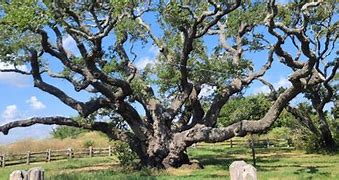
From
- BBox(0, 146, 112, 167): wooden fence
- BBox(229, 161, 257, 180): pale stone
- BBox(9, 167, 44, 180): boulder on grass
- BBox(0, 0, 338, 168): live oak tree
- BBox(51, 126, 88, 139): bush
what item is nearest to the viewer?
BBox(229, 161, 257, 180): pale stone

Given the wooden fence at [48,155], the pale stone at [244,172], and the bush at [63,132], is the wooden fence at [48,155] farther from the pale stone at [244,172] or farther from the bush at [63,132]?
the pale stone at [244,172]

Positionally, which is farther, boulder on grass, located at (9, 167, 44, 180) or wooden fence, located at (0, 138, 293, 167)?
wooden fence, located at (0, 138, 293, 167)

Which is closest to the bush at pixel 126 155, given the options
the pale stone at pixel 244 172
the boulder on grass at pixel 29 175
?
the boulder on grass at pixel 29 175

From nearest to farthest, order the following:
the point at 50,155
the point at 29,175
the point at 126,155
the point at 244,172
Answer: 1. the point at 244,172
2. the point at 29,175
3. the point at 126,155
4. the point at 50,155

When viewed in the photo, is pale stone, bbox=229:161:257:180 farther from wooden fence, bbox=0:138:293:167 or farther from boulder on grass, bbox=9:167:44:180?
wooden fence, bbox=0:138:293:167

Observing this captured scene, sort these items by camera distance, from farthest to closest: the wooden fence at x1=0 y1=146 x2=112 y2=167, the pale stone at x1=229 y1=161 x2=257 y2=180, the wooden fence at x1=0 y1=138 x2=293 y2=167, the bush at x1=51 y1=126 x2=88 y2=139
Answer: the bush at x1=51 y1=126 x2=88 y2=139, the wooden fence at x1=0 y1=138 x2=293 y2=167, the wooden fence at x1=0 y1=146 x2=112 y2=167, the pale stone at x1=229 y1=161 x2=257 y2=180

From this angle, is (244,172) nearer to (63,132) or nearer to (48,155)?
(48,155)

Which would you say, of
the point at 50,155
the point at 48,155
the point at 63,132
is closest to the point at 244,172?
the point at 48,155

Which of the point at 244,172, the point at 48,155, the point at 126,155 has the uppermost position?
the point at 48,155

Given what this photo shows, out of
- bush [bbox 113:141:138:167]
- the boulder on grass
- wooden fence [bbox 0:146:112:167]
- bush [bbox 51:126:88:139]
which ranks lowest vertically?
the boulder on grass

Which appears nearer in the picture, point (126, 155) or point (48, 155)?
point (126, 155)

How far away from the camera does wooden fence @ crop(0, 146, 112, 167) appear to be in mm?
32031

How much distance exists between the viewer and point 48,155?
111 ft

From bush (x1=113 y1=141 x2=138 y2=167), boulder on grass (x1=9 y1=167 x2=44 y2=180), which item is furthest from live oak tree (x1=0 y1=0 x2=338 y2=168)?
boulder on grass (x1=9 y1=167 x2=44 y2=180)
